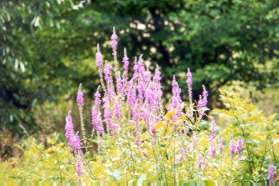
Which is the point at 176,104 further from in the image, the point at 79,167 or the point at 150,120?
the point at 79,167

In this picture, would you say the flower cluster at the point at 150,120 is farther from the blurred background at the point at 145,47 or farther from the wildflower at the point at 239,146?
the blurred background at the point at 145,47

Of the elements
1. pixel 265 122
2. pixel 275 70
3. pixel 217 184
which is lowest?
pixel 217 184

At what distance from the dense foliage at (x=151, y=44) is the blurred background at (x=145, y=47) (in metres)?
0.02

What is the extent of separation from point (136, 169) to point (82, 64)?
1257 centimetres

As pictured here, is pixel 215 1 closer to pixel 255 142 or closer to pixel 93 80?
pixel 93 80

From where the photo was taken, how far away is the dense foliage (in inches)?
584

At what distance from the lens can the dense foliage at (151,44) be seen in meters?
14.8

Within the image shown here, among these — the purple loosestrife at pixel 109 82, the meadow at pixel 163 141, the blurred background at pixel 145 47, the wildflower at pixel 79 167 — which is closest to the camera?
the wildflower at pixel 79 167

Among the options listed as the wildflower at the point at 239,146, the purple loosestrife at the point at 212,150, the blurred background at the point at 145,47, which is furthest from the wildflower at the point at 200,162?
the blurred background at the point at 145,47

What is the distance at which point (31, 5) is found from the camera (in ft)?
42.1

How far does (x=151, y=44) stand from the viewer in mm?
17719

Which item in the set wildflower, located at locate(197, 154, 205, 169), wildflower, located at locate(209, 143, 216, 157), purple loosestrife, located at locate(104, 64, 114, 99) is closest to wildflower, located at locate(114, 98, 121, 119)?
purple loosestrife, located at locate(104, 64, 114, 99)

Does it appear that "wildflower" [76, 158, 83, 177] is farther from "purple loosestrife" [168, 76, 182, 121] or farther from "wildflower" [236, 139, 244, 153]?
"wildflower" [236, 139, 244, 153]

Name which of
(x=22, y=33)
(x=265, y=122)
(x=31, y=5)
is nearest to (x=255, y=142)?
(x=265, y=122)
